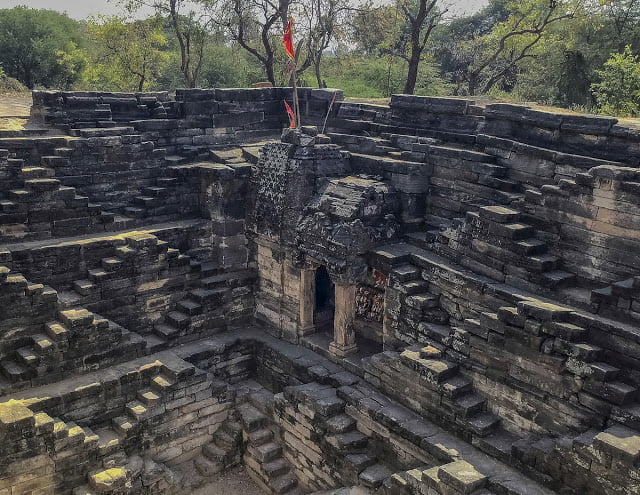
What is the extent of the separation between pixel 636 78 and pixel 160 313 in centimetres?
1416

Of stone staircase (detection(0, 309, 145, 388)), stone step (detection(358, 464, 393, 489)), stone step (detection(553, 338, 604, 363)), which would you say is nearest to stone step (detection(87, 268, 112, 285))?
A: stone staircase (detection(0, 309, 145, 388))

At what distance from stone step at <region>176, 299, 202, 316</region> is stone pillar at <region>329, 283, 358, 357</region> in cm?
287

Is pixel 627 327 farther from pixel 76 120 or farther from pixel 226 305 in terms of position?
pixel 76 120

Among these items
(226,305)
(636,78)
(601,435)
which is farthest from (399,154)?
(636,78)

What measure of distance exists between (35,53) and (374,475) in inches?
1039

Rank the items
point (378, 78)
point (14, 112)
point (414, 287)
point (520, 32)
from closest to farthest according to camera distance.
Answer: point (414, 287)
point (14, 112)
point (520, 32)
point (378, 78)

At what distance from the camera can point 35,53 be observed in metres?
28.9

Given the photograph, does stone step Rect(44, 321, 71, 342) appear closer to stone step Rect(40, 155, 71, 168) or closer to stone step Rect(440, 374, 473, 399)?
stone step Rect(40, 155, 71, 168)

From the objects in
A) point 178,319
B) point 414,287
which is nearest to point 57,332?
point 178,319

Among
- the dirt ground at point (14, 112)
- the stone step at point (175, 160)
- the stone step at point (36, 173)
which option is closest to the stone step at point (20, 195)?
the stone step at point (36, 173)

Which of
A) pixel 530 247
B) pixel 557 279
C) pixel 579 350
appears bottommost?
pixel 579 350

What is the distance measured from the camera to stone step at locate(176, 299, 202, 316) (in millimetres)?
13133

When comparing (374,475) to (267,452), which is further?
(267,452)

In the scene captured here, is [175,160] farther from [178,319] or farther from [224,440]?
[224,440]
